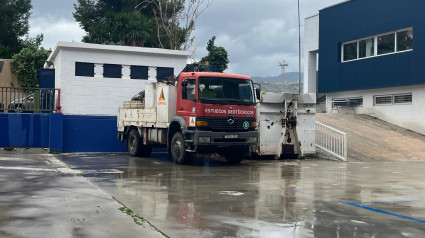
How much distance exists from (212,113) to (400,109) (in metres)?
15.8

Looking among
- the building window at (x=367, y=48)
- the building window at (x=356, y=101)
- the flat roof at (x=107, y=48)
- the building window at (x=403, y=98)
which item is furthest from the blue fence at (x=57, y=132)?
the building window at (x=367, y=48)

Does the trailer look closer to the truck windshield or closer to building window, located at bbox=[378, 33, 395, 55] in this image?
the truck windshield

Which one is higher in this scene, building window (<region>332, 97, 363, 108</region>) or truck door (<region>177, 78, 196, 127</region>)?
building window (<region>332, 97, 363, 108</region>)

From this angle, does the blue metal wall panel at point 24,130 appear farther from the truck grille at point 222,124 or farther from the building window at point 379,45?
the building window at point 379,45

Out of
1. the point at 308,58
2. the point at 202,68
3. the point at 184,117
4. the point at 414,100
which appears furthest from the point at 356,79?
the point at 184,117

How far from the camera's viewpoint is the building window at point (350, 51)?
29734mm

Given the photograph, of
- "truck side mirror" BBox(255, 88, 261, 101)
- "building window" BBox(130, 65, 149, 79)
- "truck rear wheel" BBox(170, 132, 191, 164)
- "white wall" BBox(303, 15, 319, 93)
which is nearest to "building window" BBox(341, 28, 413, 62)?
"white wall" BBox(303, 15, 319, 93)

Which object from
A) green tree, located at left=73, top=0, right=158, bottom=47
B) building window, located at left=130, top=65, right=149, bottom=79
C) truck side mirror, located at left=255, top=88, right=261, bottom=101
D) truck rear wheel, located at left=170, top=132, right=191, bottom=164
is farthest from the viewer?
green tree, located at left=73, top=0, right=158, bottom=47

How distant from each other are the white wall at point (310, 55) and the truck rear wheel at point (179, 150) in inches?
988

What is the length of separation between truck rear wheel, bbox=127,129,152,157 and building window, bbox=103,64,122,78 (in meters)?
5.59

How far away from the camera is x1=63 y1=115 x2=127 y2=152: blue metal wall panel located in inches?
810

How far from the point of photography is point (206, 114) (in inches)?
569

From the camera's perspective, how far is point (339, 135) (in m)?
18.7

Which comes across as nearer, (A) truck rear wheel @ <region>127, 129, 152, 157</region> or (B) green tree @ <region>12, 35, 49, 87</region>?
(A) truck rear wheel @ <region>127, 129, 152, 157</region>
